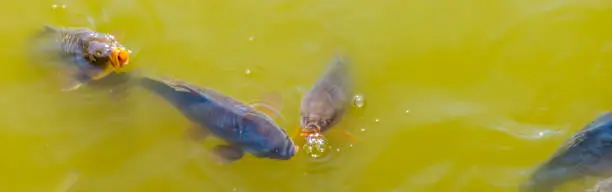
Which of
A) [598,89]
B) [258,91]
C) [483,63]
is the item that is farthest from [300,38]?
[598,89]

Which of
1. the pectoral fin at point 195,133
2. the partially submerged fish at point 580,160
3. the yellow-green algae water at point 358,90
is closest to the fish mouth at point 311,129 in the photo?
the yellow-green algae water at point 358,90

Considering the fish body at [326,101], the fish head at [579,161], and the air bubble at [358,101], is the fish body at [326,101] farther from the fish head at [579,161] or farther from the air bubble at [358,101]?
the fish head at [579,161]

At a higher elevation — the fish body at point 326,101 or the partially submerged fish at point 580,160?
the fish body at point 326,101

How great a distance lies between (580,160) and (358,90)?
3.86 ft

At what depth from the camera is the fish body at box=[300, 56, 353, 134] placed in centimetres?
361

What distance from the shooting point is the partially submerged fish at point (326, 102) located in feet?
11.9

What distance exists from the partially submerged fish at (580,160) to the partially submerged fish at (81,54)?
223 centimetres

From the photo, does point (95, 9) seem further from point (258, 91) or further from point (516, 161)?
point (516, 161)

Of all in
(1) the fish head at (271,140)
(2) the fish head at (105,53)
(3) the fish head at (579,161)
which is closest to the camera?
(1) the fish head at (271,140)

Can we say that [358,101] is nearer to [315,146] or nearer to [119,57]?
[315,146]

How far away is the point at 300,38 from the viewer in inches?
166

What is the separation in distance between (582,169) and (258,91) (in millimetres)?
1708

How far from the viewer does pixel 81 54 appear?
391cm

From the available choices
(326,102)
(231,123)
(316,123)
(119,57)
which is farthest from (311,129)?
(119,57)
